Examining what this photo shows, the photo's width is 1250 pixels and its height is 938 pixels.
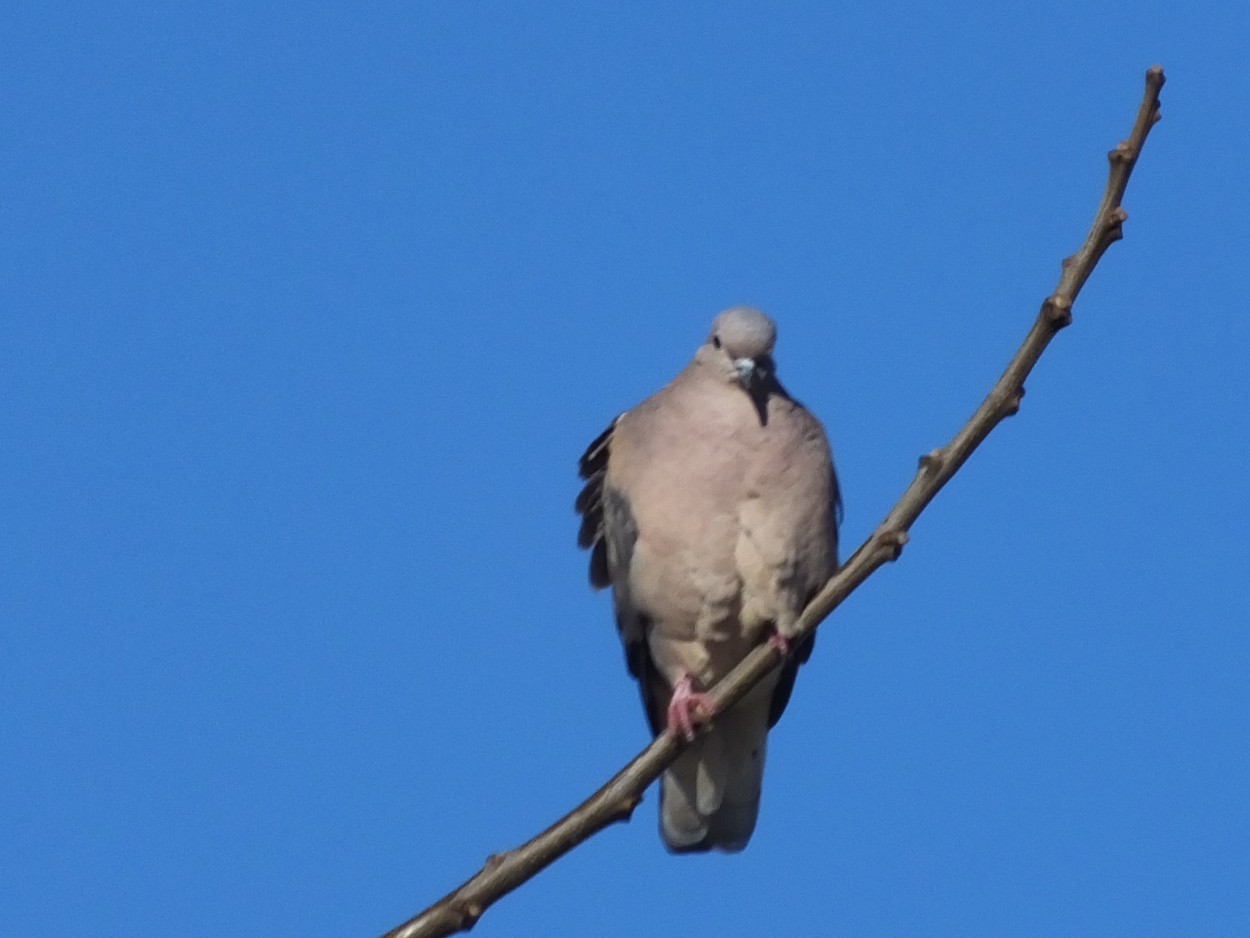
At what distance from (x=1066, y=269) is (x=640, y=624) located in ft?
9.58

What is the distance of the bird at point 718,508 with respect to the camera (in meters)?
5.71

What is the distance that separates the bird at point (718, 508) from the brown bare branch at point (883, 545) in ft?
Result: 5.13

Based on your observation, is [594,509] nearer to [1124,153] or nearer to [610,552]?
[610,552]

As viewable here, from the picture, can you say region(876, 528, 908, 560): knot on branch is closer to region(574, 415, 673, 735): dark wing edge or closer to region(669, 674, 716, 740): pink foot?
region(669, 674, 716, 740): pink foot

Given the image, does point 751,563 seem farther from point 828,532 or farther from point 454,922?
point 454,922

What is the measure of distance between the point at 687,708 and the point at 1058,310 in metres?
2.05

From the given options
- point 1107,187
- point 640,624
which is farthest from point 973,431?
point 640,624

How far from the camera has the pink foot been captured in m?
4.31

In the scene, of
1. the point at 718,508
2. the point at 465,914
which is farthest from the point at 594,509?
the point at 465,914

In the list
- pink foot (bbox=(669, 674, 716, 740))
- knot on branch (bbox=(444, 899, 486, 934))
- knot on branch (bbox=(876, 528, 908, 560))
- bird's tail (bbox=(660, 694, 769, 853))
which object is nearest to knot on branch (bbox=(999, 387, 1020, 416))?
knot on branch (bbox=(876, 528, 908, 560))

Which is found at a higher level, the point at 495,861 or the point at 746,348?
the point at 746,348

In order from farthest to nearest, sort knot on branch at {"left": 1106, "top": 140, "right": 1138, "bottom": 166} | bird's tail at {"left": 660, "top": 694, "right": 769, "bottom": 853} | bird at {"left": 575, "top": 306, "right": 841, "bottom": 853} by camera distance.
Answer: bird's tail at {"left": 660, "top": 694, "right": 769, "bottom": 853} → bird at {"left": 575, "top": 306, "right": 841, "bottom": 853} → knot on branch at {"left": 1106, "top": 140, "right": 1138, "bottom": 166}

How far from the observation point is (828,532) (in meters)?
5.83

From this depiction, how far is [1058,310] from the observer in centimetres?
346
